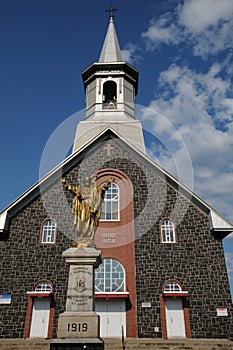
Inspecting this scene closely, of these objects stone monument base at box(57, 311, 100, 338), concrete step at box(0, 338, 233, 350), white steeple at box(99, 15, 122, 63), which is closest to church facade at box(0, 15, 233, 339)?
concrete step at box(0, 338, 233, 350)

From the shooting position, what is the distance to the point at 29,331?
1623cm

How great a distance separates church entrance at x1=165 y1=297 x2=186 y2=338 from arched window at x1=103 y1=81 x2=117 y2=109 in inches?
640

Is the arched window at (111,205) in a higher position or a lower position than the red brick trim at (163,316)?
higher

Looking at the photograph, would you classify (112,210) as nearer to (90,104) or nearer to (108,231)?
(108,231)

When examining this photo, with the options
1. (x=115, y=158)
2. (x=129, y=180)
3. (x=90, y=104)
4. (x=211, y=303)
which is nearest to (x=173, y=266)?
(x=211, y=303)

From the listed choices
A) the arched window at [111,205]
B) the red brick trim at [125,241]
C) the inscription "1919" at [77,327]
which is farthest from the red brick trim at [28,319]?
the inscription "1919" at [77,327]

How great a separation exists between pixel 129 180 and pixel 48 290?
795cm

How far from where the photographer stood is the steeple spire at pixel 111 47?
30731 mm

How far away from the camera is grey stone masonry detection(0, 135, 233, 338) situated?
16.5 metres

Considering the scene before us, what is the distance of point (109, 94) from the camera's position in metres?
28.6

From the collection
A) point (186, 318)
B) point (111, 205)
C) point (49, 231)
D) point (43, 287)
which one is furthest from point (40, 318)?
point (186, 318)

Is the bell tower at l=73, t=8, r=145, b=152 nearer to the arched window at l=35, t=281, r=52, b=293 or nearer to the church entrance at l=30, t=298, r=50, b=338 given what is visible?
the arched window at l=35, t=281, r=52, b=293

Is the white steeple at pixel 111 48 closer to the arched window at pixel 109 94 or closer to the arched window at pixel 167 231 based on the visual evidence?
the arched window at pixel 109 94

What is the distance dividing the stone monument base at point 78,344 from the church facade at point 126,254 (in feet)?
21.8
